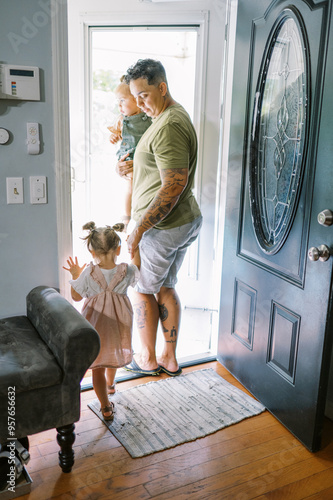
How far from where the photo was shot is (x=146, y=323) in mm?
2639

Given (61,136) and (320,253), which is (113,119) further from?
(320,253)

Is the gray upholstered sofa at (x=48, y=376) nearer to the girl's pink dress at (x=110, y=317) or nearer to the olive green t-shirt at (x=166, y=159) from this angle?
the girl's pink dress at (x=110, y=317)

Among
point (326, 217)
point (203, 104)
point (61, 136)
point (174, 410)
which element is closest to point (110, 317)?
point (174, 410)

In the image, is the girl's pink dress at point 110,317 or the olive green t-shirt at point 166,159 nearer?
the girl's pink dress at point 110,317

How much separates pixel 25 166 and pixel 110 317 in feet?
2.68

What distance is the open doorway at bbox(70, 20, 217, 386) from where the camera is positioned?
2771 millimetres

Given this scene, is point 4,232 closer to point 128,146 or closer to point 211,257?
point 128,146

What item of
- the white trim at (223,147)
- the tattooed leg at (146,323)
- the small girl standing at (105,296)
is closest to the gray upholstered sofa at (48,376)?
the small girl standing at (105,296)

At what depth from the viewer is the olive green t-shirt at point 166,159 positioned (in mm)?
2246

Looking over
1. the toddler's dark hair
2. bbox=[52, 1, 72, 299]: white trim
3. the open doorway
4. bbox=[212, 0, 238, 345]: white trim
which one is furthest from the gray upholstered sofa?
bbox=[212, 0, 238, 345]: white trim

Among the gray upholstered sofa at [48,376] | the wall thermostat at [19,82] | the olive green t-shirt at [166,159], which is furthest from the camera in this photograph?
the olive green t-shirt at [166,159]

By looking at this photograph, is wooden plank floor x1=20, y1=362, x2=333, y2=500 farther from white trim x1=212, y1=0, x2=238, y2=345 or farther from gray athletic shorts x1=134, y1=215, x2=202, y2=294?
white trim x1=212, y1=0, x2=238, y2=345

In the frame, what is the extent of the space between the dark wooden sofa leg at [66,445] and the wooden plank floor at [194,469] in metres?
0.05

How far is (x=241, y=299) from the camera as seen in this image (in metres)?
2.56
